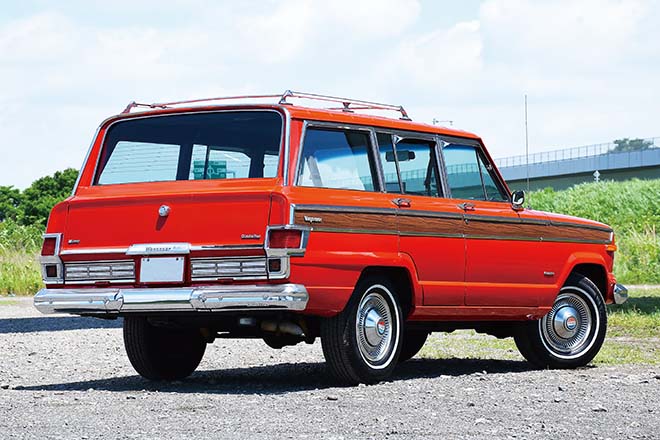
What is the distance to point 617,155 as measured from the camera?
67312 millimetres

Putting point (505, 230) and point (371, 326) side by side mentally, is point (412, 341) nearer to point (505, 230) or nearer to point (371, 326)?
point (505, 230)

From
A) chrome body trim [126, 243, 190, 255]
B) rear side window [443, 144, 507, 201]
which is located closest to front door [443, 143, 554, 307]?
rear side window [443, 144, 507, 201]

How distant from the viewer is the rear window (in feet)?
32.7

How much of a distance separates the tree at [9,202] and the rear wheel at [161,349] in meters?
57.7

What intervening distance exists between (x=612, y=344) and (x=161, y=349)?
5.96 m

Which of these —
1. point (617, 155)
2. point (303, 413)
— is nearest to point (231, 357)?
point (303, 413)

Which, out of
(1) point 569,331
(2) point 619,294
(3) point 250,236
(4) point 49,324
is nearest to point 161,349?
(3) point 250,236

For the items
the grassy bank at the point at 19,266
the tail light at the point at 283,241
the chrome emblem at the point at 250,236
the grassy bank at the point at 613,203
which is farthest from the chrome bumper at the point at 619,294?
the grassy bank at the point at 613,203

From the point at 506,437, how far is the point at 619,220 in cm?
4731

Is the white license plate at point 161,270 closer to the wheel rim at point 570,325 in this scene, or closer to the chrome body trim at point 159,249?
the chrome body trim at point 159,249

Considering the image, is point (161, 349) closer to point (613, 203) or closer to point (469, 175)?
point (469, 175)

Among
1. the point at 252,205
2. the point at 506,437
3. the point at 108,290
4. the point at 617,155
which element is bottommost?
the point at 506,437

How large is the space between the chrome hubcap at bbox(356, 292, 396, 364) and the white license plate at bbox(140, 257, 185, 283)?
1.38 m

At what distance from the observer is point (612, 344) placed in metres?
14.9
